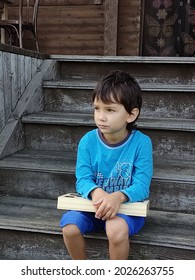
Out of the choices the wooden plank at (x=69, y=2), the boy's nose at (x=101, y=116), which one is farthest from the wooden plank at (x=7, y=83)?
the wooden plank at (x=69, y=2)

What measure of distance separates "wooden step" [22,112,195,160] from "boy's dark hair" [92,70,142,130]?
1.77ft

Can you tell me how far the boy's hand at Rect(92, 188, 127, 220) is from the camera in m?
1.29

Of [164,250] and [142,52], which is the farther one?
[142,52]

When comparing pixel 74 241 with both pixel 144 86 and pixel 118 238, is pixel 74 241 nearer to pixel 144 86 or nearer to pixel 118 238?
pixel 118 238

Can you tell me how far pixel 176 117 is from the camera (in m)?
2.21

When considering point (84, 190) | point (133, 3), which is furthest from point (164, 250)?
point (133, 3)

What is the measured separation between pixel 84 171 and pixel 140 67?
126cm

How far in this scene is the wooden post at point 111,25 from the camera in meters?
4.04

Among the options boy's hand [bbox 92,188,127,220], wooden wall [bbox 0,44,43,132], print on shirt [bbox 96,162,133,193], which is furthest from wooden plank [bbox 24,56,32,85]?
boy's hand [bbox 92,188,127,220]

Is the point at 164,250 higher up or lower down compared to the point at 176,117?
lower down

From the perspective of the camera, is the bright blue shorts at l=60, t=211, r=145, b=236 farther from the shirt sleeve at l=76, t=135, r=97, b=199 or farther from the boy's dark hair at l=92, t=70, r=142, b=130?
the boy's dark hair at l=92, t=70, r=142, b=130

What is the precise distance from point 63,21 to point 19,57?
222 cm
